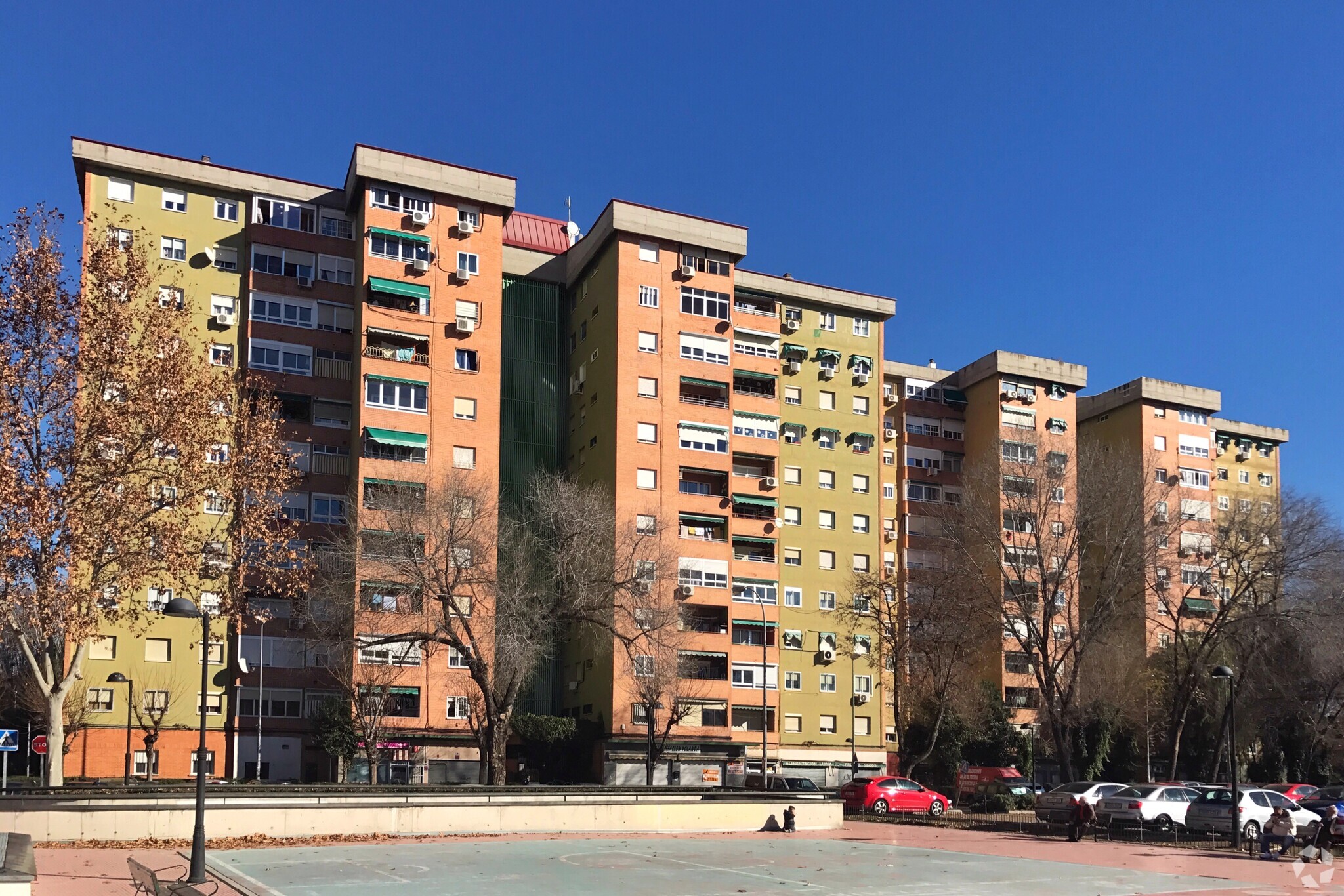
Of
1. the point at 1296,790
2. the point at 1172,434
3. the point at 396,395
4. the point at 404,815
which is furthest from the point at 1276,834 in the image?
the point at 1172,434

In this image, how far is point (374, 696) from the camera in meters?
55.0

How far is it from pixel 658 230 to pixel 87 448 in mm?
42977

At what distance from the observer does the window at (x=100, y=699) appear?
183 feet

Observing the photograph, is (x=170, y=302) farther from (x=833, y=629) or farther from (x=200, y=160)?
(x=833, y=629)

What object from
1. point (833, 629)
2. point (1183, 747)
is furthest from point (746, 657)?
point (1183, 747)

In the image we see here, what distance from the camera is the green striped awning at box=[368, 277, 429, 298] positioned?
6228 cm

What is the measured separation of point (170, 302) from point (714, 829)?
66.5 feet

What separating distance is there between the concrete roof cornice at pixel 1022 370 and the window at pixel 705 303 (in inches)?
827

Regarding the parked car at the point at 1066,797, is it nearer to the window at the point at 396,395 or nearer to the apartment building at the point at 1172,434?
the window at the point at 396,395

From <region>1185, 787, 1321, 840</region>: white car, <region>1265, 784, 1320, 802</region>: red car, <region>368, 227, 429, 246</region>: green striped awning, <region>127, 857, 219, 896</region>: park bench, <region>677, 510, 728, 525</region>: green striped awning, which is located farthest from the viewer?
<region>677, 510, 728, 525</region>: green striped awning

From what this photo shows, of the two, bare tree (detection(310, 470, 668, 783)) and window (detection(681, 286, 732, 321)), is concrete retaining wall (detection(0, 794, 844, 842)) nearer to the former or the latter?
bare tree (detection(310, 470, 668, 783))

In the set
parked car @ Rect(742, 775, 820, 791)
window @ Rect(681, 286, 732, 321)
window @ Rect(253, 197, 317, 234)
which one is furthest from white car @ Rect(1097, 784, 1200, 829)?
window @ Rect(253, 197, 317, 234)

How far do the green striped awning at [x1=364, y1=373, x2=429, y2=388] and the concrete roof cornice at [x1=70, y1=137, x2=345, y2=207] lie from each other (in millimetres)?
10606

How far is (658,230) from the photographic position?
6844 cm
